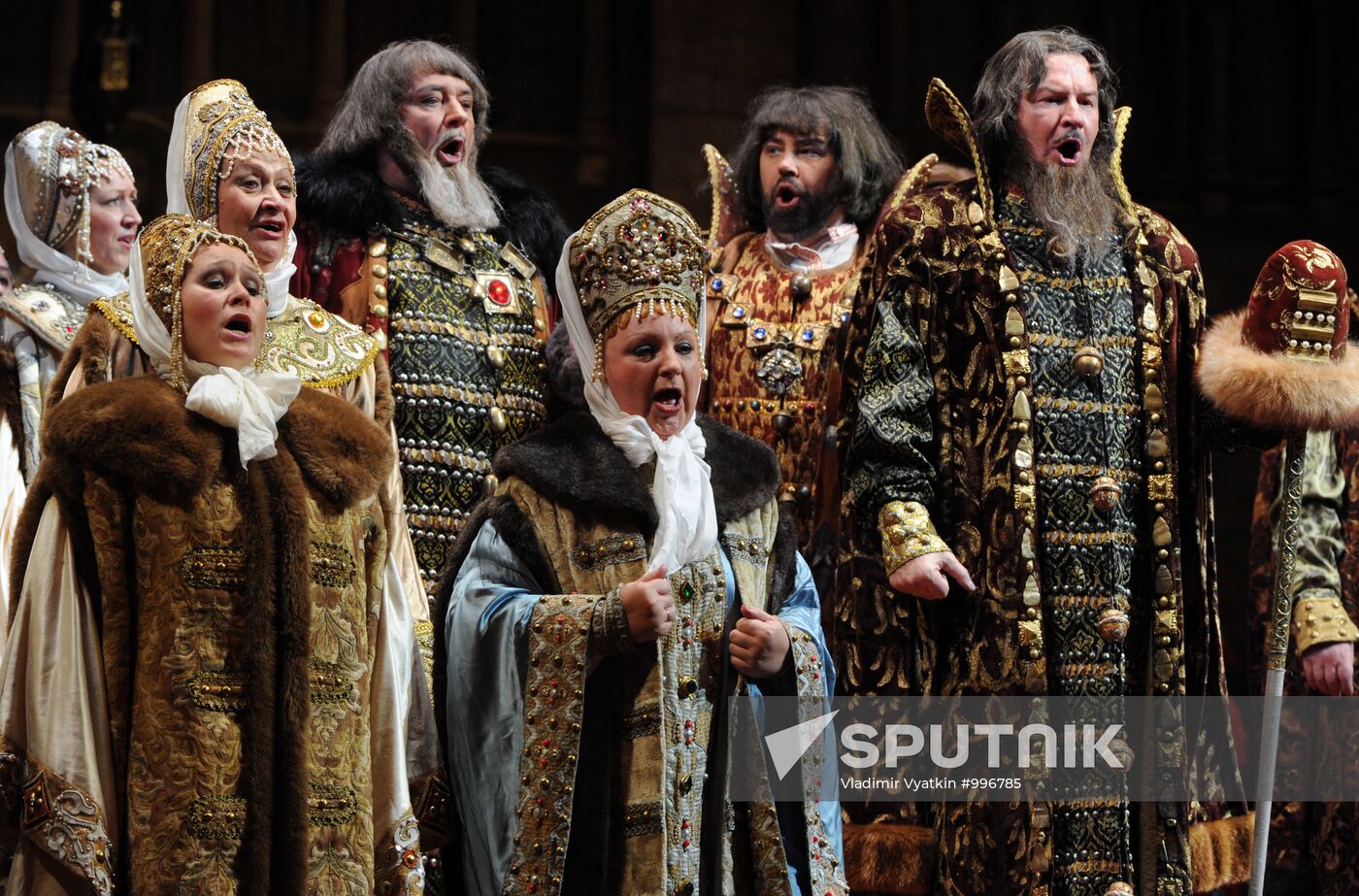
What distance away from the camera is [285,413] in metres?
3.93

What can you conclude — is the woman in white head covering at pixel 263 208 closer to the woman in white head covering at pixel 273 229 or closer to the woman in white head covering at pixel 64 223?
the woman in white head covering at pixel 273 229

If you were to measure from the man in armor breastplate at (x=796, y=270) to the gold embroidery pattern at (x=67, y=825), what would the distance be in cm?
207

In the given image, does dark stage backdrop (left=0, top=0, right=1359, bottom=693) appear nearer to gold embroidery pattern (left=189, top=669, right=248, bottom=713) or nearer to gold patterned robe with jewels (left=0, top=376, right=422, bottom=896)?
gold patterned robe with jewels (left=0, top=376, right=422, bottom=896)

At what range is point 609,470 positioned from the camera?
160 inches

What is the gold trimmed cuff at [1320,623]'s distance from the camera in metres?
5.60

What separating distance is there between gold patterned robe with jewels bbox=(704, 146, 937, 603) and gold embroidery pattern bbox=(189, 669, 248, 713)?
1.80 metres

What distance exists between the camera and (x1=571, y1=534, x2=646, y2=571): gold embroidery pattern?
158 inches

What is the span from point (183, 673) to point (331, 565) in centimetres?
31

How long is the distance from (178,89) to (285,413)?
4.61m

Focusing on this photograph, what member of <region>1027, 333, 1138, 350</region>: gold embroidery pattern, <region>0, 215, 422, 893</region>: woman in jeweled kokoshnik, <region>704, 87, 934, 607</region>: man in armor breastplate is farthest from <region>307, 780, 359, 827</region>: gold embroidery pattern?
<region>1027, 333, 1138, 350</region>: gold embroidery pattern

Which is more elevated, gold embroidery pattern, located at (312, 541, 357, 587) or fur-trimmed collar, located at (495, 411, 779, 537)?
fur-trimmed collar, located at (495, 411, 779, 537)

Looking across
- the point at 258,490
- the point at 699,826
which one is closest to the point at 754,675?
the point at 699,826

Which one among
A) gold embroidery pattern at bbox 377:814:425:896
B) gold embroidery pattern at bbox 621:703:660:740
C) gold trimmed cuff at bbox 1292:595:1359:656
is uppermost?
gold trimmed cuff at bbox 1292:595:1359:656

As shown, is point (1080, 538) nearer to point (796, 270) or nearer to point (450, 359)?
point (796, 270)
